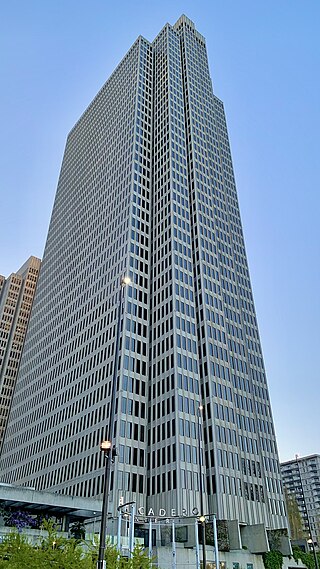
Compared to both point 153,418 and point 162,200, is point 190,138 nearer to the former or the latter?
point 162,200

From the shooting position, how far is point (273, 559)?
54656mm

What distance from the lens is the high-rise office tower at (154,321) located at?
247 feet

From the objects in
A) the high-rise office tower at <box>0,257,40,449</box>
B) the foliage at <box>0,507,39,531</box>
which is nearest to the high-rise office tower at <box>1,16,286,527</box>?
the foliage at <box>0,507,39,531</box>

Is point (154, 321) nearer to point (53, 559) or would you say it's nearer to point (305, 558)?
point (305, 558)

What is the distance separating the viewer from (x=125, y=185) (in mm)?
105500

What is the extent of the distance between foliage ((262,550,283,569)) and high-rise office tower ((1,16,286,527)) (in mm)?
13745

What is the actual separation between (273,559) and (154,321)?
146 ft

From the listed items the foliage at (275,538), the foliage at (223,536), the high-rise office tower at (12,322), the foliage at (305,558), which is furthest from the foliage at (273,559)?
the high-rise office tower at (12,322)

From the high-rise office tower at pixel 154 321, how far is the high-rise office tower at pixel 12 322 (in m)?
35.2

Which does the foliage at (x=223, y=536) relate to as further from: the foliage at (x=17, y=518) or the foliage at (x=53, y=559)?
the foliage at (x=53, y=559)

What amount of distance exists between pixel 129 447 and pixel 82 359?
88.2ft

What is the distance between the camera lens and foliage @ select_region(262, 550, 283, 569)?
5356cm

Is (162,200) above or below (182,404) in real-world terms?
above

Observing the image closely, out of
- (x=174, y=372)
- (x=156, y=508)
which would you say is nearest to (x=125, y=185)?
(x=174, y=372)
